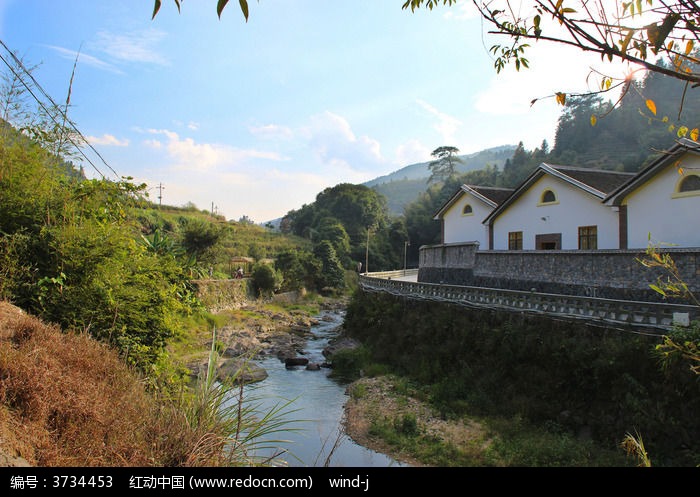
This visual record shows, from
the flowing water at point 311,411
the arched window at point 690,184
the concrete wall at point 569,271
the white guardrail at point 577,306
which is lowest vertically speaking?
the flowing water at point 311,411

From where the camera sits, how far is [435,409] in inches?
527

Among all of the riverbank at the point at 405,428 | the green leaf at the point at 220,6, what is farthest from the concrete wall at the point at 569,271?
the green leaf at the point at 220,6

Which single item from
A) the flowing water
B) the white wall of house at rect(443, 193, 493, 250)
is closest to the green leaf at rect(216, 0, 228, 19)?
the flowing water

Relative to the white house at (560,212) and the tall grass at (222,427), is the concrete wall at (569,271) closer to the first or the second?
the white house at (560,212)

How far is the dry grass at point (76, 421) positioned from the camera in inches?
138

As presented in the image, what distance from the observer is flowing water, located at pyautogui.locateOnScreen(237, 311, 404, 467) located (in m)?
10.8

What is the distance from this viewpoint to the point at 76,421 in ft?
12.4

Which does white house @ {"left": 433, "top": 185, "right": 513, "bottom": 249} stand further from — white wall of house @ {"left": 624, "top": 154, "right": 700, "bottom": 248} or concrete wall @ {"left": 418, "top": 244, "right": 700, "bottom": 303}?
white wall of house @ {"left": 624, "top": 154, "right": 700, "bottom": 248}

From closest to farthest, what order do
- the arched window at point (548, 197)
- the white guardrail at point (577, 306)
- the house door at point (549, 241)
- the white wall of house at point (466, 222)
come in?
the white guardrail at point (577, 306) → the house door at point (549, 241) → the arched window at point (548, 197) → the white wall of house at point (466, 222)

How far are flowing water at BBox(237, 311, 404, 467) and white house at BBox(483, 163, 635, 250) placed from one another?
1098 cm

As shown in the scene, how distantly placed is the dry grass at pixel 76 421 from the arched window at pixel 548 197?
19126 mm

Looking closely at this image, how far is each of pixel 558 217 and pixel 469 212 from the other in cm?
659
